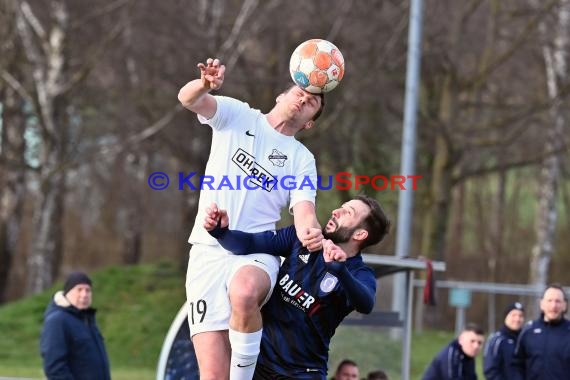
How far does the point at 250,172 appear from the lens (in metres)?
6.49

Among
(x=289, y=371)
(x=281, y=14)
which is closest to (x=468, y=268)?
(x=281, y=14)

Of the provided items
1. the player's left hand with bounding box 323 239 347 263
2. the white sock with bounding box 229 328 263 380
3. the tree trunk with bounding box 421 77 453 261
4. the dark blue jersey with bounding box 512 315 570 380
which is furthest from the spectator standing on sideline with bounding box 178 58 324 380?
the tree trunk with bounding box 421 77 453 261

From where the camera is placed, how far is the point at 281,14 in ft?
78.4

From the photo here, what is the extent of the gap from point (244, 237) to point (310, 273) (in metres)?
0.40

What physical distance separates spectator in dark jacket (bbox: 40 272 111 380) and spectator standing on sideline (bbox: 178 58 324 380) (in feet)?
11.4

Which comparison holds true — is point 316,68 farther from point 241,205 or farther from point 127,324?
point 127,324

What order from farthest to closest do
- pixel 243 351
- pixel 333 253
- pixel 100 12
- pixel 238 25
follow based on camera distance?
pixel 100 12 → pixel 238 25 → pixel 243 351 → pixel 333 253

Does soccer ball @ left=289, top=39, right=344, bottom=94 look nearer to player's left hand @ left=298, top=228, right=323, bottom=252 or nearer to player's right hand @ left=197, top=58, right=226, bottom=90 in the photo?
player's right hand @ left=197, top=58, right=226, bottom=90

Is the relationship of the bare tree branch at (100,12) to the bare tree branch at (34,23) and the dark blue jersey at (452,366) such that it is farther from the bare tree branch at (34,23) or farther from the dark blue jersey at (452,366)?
the dark blue jersey at (452,366)

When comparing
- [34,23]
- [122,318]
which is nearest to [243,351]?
[122,318]

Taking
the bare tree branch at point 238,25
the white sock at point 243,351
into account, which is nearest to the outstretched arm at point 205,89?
the white sock at point 243,351

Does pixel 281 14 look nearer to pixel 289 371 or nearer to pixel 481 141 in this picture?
pixel 481 141

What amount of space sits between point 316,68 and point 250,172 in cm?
66

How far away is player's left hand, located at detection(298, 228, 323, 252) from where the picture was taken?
20.4 ft
